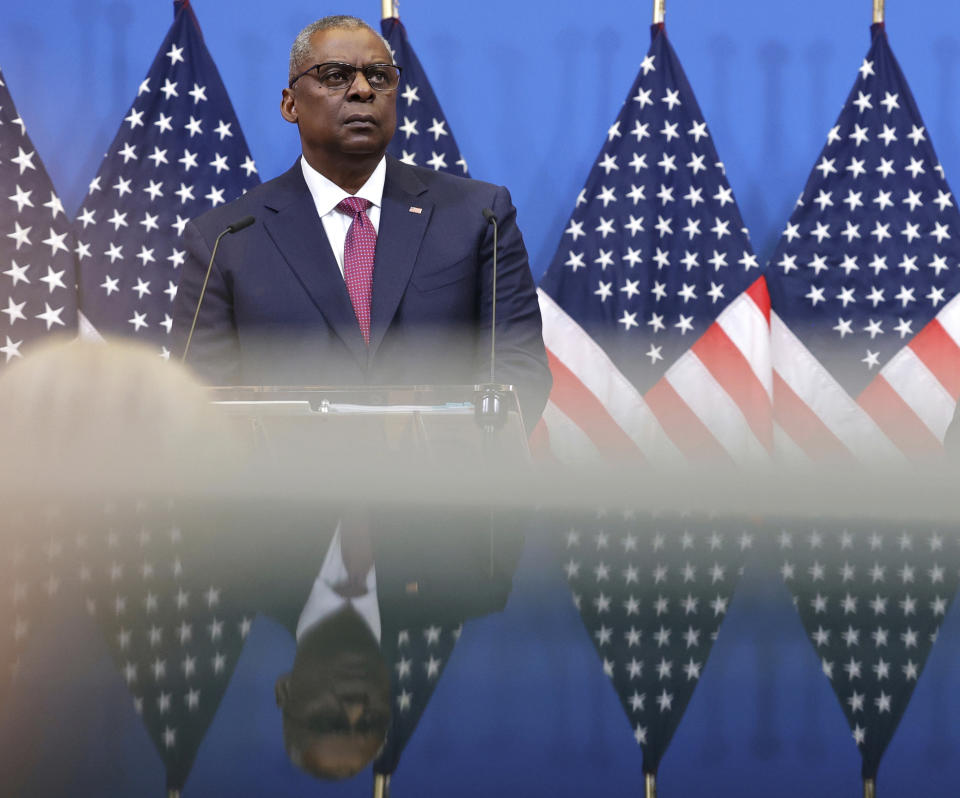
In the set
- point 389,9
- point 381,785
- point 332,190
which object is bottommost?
point 381,785

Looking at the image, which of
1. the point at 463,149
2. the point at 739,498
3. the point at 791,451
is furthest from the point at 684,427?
the point at 739,498

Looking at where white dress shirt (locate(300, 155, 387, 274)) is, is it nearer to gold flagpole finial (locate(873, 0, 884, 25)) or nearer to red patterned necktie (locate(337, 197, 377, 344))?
red patterned necktie (locate(337, 197, 377, 344))

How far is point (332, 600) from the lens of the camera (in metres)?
0.38

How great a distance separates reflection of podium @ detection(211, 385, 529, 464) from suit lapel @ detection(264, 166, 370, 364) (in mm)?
834

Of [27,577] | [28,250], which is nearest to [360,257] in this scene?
[28,250]

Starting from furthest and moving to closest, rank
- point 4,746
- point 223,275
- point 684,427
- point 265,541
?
point 684,427 < point 223,275 < point 265,541 < point 4,746

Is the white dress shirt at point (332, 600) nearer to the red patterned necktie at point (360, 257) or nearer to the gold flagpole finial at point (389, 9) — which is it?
the red patterned necktie at point (360, 257)

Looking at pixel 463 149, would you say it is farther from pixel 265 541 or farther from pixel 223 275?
pixel 265 541

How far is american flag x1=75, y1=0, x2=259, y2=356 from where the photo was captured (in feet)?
8.78

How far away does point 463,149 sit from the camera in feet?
9.58

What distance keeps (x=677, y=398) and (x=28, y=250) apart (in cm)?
175

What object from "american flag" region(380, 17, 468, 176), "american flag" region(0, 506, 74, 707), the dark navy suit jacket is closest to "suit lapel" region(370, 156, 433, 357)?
the dark navy suit jacket

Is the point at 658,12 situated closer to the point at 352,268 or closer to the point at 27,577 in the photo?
the point at 352,268

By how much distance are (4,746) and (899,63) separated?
316 centimetres
